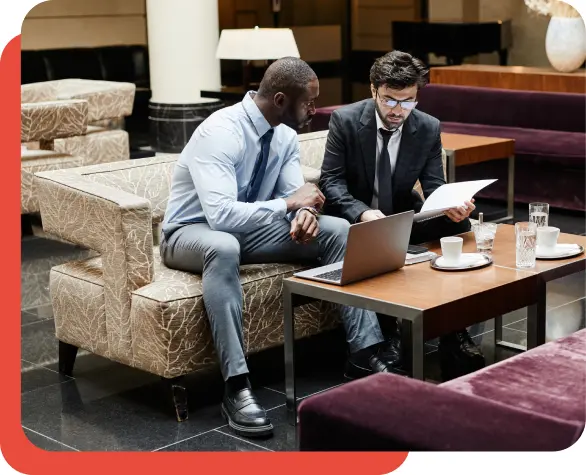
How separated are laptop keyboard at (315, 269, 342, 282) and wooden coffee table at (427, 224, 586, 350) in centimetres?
47

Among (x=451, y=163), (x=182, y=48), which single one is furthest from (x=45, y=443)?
(x=182, y=48)

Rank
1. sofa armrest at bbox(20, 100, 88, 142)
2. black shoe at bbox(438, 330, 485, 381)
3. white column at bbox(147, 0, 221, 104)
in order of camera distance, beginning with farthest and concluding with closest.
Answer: white column at bbox(147, 0, 221, 104) → sofa armrest at bbox(20, 100, 88, 142) → black shoe at bbox(438, 330, 485, 381)

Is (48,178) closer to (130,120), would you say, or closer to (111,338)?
(111,338)

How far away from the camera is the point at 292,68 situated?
12.0 ft

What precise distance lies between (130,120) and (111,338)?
7279 mm

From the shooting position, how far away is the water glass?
361cm

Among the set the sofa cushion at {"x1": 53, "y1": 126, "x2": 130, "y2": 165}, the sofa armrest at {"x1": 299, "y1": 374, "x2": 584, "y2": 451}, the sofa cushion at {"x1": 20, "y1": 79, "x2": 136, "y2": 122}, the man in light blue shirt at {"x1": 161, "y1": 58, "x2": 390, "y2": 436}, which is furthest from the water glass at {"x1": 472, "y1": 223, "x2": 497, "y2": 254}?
the sofa cushion at {"x1": 20, "y1": 79, "x2": 136, "y2": 122}

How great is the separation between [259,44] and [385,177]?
10.4ft

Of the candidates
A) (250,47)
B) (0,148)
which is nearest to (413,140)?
(0,148)

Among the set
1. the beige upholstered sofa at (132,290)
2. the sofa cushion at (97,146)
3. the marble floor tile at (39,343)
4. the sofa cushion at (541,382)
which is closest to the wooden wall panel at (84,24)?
the sofa cushion at (97,146)

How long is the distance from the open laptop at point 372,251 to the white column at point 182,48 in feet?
16.1

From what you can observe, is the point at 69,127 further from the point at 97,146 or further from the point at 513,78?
the point at 513,78

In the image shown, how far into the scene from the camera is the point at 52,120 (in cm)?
648

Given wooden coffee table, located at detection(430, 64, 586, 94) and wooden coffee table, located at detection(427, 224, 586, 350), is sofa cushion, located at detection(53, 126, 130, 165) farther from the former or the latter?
wooden coffee table, located at detection(427, 224, 586, 350)
